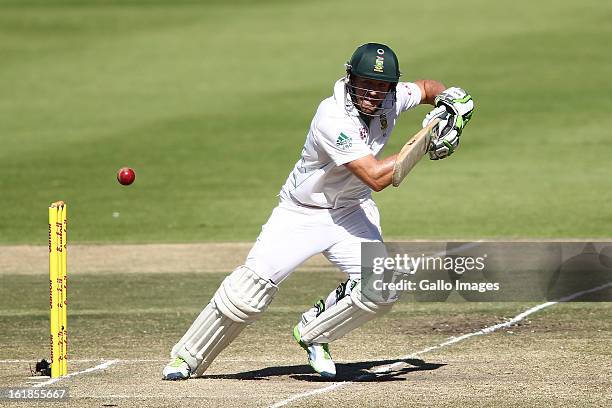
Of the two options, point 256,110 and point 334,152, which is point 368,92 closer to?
point 334,152

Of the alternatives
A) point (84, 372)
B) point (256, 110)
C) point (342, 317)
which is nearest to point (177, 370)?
point (84, 372)

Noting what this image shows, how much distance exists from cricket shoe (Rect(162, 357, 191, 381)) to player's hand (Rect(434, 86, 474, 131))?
2380mm

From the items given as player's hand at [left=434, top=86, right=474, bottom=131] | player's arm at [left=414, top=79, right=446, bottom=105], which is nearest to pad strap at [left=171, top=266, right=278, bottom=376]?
player's hand at [left=434, top=86, right=474, bottom=131]

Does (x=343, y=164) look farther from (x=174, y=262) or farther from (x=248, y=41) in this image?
(x=248, y=41)

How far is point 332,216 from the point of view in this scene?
8.45 metres

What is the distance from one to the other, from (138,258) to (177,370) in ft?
20.5

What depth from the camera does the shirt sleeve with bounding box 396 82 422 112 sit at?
342 inches

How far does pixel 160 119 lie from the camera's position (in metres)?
25.1

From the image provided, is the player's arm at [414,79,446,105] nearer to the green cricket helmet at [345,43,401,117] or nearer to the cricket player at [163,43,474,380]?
the cricket player at [163,43,474,380]

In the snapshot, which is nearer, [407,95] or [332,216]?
[332,216]

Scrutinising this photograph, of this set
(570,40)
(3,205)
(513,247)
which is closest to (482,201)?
(513,247)

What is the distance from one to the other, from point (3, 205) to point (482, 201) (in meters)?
7.00

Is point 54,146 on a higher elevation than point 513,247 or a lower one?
higher

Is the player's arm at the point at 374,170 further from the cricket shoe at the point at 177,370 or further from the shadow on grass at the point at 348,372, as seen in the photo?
the cricket shoe at the point at 177,370
